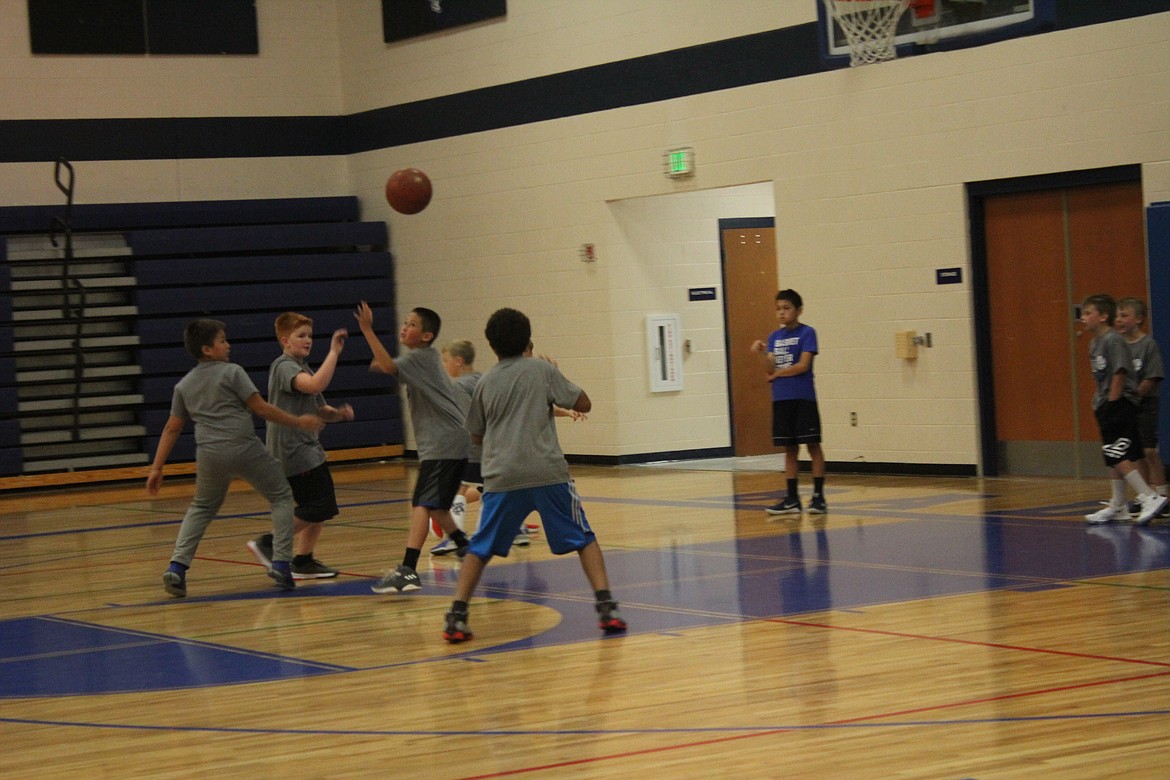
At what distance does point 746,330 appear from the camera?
17.8m

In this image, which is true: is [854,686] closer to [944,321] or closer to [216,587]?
[216,587]

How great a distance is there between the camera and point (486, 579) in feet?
31.2

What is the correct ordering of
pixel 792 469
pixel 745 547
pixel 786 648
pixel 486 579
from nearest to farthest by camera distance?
pixel 786 648 < pixel 486 579 < pixel 745 547 < pixel 792 469

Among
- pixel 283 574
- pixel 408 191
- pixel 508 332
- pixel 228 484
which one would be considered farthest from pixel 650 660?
pixel 408 191

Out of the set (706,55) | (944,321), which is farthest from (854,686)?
(706,55)

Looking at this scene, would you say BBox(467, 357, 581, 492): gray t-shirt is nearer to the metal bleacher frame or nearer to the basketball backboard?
the basketball backboard

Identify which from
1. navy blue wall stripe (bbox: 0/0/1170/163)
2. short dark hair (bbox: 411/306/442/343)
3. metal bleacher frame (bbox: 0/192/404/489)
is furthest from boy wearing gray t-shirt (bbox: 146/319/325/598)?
metal bleacher frame (bbox: 0/192/404/489)

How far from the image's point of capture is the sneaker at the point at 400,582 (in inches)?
353

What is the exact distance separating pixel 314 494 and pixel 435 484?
3.26ft

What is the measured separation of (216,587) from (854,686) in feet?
16.7

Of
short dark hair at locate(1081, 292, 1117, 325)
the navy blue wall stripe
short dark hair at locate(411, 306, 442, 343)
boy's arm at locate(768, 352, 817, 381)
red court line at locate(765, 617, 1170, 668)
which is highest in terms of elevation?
the navy blue wall stripe

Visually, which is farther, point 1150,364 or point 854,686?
point 1150,364

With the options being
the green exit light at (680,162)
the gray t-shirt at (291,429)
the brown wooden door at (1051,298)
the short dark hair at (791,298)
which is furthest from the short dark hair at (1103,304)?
the green exit light at (680,162)

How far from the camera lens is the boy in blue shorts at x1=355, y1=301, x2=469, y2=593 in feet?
29.4
